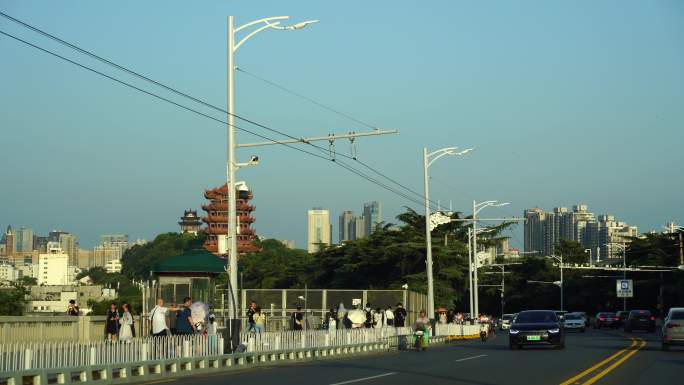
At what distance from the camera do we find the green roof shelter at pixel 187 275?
33906mm

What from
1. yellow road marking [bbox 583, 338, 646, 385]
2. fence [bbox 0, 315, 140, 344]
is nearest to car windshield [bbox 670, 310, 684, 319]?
yellow road marking [bbox 583, 338, 646, 385]

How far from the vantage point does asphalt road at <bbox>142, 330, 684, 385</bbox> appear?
22.6 m

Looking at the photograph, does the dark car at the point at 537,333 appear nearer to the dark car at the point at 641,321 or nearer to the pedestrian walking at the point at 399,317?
the pedestrian walking at the point at 399,317

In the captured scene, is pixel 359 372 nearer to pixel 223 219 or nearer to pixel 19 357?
pixel 19 357

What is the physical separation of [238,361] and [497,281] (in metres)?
117

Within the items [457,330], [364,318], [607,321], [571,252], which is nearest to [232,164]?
[364,318]

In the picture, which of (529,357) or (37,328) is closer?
(37,328)

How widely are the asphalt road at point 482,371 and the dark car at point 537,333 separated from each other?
3.85 meters

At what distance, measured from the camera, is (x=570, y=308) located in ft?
456

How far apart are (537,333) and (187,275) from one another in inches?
502

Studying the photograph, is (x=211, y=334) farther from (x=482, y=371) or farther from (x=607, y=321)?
(x=607, y=321)

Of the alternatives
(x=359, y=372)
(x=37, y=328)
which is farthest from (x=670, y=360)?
(x=37, y=328)

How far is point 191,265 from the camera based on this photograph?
1332 inches

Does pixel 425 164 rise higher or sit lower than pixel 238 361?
higher
